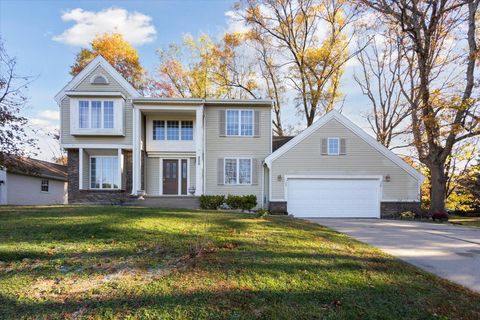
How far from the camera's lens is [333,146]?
1479 centimetres

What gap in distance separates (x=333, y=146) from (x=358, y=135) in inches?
56.6

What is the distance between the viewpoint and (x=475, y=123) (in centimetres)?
1475

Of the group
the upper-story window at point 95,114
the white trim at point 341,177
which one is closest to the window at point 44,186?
the upper-story window at point 95,114

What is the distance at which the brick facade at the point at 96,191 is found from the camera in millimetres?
14688

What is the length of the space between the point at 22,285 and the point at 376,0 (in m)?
19.3

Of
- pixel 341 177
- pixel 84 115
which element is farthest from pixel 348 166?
pixel 84 115

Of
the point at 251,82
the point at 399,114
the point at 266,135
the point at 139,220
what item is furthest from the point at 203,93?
the point at 139,220

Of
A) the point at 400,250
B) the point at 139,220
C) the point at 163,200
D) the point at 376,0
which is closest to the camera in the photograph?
the point at 400,250

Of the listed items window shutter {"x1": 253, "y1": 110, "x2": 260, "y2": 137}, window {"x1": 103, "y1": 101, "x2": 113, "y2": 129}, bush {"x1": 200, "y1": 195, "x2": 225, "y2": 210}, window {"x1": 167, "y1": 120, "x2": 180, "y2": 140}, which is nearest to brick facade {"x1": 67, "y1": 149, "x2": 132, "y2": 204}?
window {"x1": 103, "y1": 101, "x2": 113, "y2": 129}

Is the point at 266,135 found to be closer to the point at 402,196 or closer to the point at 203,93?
the point at 402,196

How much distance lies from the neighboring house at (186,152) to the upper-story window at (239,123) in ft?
0.18

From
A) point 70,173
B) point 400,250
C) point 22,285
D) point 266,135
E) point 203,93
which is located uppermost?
point 203,93

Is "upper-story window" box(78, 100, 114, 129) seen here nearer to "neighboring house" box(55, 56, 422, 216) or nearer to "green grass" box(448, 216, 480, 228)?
"neighboring house" box(55, 56, 422, 216)

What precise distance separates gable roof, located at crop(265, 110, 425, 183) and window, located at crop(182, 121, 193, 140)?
466cm
